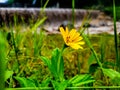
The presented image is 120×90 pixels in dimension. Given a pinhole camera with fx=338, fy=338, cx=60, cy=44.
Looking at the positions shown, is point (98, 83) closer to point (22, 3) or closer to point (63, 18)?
point (63, 18)

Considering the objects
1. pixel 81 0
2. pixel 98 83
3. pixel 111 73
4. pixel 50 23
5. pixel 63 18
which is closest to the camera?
pixel 111 73

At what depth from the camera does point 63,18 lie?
1315 centimetres

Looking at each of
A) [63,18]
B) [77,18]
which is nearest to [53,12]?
[63,18]

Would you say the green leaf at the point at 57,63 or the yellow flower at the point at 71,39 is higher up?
the yellow flower at the point at 71,39

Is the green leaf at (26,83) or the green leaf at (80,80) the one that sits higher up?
the green leaf at (26,83)

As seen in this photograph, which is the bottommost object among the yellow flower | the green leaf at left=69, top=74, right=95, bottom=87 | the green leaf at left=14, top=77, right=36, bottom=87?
the green leaf at left=69, top=74, right=95, bottom=87

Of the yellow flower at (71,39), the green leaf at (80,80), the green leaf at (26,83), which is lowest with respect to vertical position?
the green leaf at (80,80)

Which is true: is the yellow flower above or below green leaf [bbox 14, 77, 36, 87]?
above

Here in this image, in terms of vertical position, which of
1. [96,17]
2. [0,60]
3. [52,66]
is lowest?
[96,17]

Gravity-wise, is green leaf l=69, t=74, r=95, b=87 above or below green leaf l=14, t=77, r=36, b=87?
below

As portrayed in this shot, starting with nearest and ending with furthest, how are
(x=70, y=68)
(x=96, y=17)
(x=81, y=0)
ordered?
(x=70, y=68), (x=96, y=17), (x=81, y=0)

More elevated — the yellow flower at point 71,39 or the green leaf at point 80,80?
the yellow flower at point 71,39

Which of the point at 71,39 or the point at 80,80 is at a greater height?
the point at 71,39

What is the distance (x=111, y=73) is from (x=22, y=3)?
2474 centimetres
